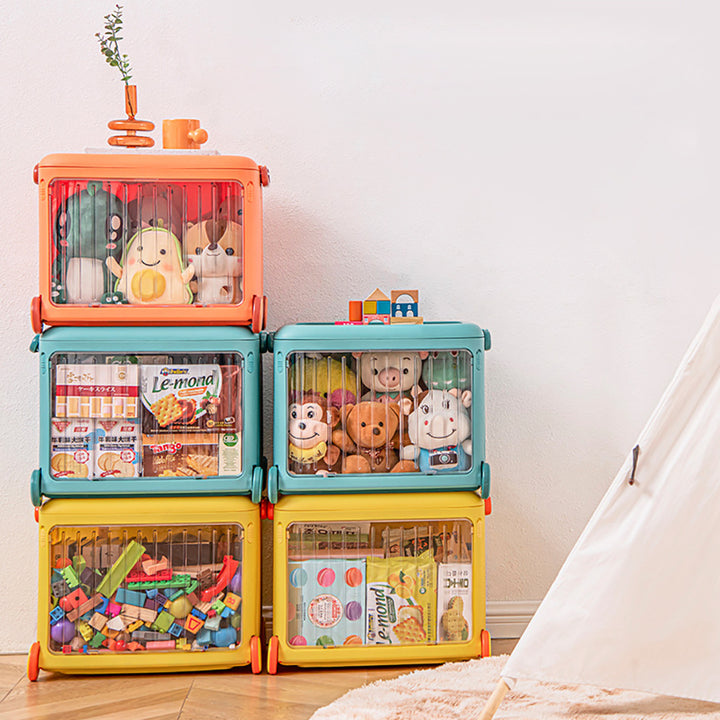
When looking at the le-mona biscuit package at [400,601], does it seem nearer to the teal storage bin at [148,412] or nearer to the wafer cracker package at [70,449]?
the teal storage bin at [148,412]

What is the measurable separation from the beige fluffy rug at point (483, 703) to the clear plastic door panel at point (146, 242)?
1028 millimetres

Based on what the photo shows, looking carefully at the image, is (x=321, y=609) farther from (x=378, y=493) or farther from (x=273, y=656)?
(x=378, y=493)

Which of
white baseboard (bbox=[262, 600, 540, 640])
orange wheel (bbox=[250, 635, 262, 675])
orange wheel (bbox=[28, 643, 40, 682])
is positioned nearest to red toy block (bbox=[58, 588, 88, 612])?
orange wheel (bbox=[28, 643, 40, 682])

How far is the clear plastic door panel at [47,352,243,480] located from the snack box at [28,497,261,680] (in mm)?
92

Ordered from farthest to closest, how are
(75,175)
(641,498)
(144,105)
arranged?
(144,105) → (75,175) → (641,498)

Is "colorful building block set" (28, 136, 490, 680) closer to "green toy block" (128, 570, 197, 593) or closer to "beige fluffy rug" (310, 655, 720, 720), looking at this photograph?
"green toy block" (128, 570, 197, 593)

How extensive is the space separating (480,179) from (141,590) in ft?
4.93

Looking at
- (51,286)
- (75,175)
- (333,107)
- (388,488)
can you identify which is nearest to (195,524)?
(388,488)

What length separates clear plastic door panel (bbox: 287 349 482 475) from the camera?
87.7 inches

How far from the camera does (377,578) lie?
7.36ft

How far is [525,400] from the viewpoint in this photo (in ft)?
8.50

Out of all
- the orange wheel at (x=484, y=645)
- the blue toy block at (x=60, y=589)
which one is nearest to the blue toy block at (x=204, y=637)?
the blue toy block at (x=60, y=589)

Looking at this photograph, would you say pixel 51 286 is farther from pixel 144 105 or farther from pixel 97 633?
pixel 97 633

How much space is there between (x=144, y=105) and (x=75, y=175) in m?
0.45
